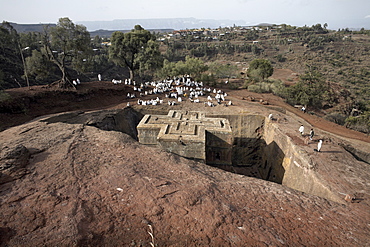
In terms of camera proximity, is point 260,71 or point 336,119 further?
point 260,71

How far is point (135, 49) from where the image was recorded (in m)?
24.5

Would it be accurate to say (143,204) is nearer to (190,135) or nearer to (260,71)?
(190,135)

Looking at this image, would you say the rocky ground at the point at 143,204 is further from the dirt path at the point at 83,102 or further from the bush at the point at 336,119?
the bush at the point at 336,119

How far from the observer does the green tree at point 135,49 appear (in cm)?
2367

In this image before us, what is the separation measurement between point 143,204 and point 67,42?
62.4 feet

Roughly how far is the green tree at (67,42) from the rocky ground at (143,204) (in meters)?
12.5

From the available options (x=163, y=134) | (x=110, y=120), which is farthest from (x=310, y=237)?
(x=110, y=120)

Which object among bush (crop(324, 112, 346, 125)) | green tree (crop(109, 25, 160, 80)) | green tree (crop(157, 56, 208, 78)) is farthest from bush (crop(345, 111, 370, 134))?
green tree (crop(109, 25, 160, 80))

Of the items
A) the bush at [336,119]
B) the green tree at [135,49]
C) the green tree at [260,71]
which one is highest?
the green tree at [135,49]

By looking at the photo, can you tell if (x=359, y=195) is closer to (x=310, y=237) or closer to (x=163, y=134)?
(x=310, y=237)

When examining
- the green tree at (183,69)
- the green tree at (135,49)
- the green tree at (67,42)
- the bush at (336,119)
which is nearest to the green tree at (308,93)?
the bush at (336,119)

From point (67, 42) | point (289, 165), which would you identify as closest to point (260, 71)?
point (289, 165)

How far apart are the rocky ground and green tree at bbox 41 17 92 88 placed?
12.5 m

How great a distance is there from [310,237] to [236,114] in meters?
12.1
